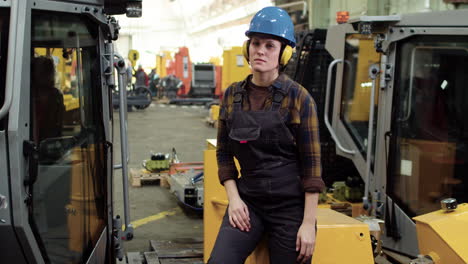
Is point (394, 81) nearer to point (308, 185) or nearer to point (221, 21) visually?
point (308, 185)

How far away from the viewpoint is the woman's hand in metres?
2.52

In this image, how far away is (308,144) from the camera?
2.49 metres

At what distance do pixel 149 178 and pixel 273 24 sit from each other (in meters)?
5.51

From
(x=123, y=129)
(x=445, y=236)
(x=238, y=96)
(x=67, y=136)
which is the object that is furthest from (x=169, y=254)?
(x=238, y=96)

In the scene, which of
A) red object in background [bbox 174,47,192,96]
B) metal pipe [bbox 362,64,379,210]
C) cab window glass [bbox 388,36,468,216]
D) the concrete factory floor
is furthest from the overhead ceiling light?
red object in background [bbox 174,47,192,96]

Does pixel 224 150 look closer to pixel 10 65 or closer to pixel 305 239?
pixel 305 239

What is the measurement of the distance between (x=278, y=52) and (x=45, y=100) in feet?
3.55

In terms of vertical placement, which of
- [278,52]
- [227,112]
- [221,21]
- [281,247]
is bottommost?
[281,247]

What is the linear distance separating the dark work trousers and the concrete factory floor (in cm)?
294

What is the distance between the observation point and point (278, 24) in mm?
2527

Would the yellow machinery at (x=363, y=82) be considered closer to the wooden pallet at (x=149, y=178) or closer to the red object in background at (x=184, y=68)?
the wooden pallet at (x=149, y=178)

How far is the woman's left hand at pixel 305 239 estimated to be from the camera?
8.02 ft

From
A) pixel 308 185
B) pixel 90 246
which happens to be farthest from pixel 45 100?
pixel 308 185

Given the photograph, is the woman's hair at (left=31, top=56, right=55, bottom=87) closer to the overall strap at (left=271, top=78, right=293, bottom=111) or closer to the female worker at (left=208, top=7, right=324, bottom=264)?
the female worker at (left=208, top=7, right=324, bottom=264)
